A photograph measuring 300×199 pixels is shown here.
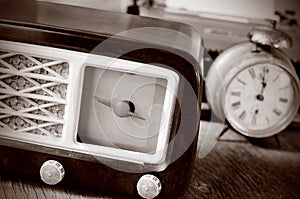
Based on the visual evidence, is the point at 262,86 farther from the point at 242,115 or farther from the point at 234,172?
the point at 234,172

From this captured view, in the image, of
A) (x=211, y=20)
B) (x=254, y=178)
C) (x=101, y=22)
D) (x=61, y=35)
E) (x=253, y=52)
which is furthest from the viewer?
(x=211, y=20)

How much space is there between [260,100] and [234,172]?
0.40 m

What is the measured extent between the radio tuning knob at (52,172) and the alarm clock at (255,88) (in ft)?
2.55

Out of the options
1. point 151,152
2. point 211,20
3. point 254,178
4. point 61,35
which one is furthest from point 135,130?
point 211,20

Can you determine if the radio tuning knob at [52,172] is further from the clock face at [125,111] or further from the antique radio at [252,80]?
the antique radio at [252,80]

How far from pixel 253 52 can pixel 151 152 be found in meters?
0.73

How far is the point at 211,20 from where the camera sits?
6.68 ft

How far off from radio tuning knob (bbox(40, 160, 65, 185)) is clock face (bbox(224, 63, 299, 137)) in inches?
30.9

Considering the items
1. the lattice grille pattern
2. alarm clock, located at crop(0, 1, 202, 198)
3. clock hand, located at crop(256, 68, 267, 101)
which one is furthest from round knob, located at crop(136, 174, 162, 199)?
clock hand, located at crop(256, 68, 267, 101)

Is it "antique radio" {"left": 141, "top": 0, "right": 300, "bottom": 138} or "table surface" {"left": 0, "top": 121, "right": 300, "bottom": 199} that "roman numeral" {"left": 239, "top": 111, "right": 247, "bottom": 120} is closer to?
"antique radio" {"left": 141, "top": 0, "right": 300, "bottom": 138}

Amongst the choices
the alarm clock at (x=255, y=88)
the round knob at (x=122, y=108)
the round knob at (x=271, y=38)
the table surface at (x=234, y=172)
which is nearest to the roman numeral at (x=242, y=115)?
the alarm clock at (x=255, y=88)

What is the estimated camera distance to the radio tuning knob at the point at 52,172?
124 centimetres

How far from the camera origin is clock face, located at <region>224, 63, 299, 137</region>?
71.8 inches

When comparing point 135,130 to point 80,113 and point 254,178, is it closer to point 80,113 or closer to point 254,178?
point 80,113
